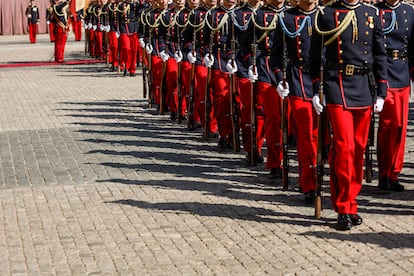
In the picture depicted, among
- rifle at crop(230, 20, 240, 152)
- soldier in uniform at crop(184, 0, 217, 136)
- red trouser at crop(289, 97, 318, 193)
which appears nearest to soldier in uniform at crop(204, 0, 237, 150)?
rifle at crop(230, 20, 240, 152)

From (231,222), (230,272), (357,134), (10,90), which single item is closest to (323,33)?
(357,134)

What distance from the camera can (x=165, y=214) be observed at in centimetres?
858

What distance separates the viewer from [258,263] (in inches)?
274

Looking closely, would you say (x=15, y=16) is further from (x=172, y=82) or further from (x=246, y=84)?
(x=246, y=84)

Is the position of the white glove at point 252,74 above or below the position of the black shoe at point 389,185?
above

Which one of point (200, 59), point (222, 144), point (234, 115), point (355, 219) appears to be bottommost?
point (222, 144)

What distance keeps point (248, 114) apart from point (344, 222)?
3.58 m

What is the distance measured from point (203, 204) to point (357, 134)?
167 centimetres

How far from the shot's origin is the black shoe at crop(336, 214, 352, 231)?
7.82 metres

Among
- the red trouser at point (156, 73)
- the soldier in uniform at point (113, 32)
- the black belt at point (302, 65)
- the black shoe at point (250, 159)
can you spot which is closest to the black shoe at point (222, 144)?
the black shoe at point (250, 159)

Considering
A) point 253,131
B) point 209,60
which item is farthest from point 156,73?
point 253,131

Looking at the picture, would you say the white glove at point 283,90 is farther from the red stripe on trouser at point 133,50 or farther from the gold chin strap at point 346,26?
the red stripe on trouser at point 133,50

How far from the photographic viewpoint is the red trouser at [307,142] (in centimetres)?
886

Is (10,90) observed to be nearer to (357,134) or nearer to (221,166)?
(221,166)
